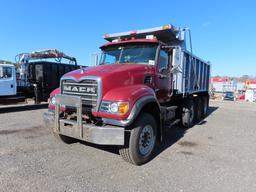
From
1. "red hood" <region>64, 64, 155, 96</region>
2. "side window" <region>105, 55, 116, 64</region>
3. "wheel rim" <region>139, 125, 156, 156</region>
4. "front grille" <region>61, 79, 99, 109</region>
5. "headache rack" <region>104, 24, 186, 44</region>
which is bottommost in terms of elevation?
"wheel rim" <region>139, 125, 156, 156</region>

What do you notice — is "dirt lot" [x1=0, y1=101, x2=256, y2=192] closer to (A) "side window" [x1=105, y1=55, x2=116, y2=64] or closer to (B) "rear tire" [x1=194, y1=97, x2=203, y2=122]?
(A) "side window" [x1=105, y1=55, x2=116, y2=64]

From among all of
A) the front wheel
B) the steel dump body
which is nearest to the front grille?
the front wheel

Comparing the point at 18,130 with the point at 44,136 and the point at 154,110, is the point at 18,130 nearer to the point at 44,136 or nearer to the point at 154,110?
the point at 44,136

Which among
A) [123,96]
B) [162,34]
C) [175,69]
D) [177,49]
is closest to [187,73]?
[175,69]

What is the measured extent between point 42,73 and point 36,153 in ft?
26.0

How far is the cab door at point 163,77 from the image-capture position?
16.9ft

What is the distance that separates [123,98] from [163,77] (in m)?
2.05

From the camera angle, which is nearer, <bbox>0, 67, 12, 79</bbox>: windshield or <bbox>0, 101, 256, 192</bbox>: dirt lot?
<bbox>0, 101, 256, 192</bbox>: dirt lot

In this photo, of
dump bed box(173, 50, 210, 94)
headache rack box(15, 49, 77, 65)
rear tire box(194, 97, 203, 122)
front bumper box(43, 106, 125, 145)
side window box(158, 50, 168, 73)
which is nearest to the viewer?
front bumper box(43, 106, 125, 145)

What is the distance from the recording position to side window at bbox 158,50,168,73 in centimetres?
516

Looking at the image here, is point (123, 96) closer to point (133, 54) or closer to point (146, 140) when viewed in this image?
point (146, 140)

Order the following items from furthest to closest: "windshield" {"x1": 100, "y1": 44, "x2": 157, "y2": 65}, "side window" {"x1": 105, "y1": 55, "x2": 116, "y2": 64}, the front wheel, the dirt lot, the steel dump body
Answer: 1. the steel dump body
2. "side window" {"x1": 105, "y1": 55, "x2": 116, "y2": 64}
3. "windshield" {"x1": 100, "y1": 44, "x2": 157, "y2": 65}
4. the front wheel
5. the dirt lot

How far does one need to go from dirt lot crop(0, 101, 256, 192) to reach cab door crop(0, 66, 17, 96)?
4.73 m

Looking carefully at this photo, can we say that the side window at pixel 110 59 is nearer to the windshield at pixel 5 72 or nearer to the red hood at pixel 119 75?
the red hood at pixel 119 75
